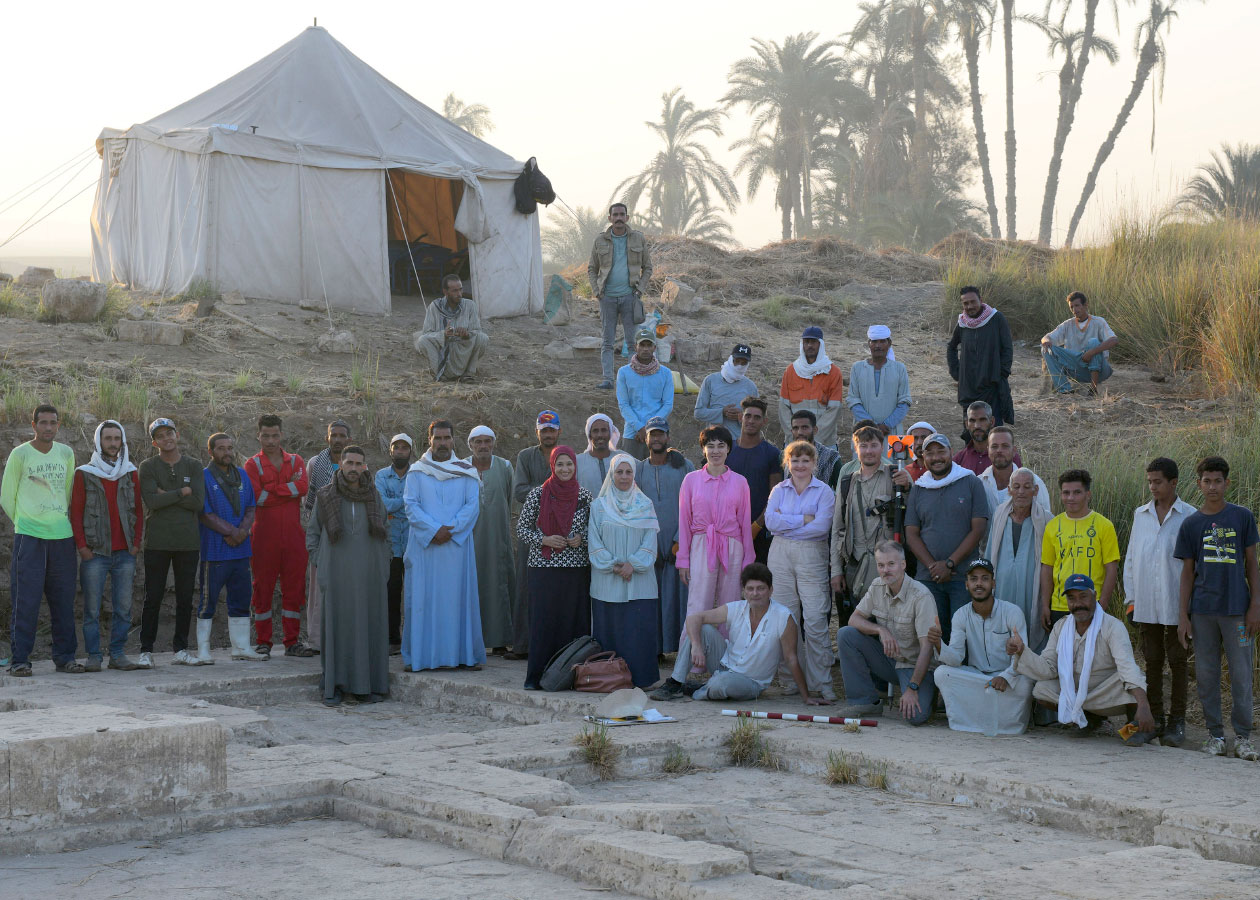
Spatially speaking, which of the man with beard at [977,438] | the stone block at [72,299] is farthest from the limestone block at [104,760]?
the stone block at [72,299]

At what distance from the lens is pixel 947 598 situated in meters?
7.44

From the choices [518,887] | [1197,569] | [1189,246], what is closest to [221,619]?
[518,887]

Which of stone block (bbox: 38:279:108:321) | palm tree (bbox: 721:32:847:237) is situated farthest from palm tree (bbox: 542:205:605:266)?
stone block (bbox: 38:279:108:321)

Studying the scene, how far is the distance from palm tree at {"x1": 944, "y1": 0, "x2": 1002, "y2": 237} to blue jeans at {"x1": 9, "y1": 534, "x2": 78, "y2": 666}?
29.3 meters

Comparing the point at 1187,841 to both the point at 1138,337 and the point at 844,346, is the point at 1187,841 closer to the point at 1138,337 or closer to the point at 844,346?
the point at 1138,337

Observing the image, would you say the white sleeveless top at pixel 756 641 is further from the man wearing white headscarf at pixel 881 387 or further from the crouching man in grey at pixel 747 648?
the man wearing white headscarf at pixel 881 387

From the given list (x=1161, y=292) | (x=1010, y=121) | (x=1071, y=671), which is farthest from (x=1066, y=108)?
(x=1071, y=671)

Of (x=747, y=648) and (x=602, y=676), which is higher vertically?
(x=747, y=648)

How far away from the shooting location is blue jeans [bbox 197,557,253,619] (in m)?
8.74

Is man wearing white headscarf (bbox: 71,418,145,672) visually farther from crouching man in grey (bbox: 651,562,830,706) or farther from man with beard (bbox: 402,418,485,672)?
crouching man in grey (bbox: 651,562,830,706)

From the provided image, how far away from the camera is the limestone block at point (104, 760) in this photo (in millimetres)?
4824

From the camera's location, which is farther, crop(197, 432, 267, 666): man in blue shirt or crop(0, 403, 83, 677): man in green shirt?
crop(197, 432, 267, 666): man in blue shirt

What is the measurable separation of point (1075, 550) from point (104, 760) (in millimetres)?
4729

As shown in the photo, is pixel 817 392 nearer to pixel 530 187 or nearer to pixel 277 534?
pixel 277 534
